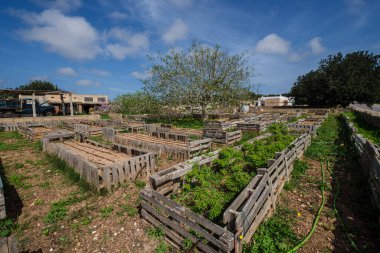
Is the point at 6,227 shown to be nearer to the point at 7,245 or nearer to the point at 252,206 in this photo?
the point at 7,245

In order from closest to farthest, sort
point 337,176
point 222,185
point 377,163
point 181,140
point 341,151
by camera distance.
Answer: point 377,163, point 222,185, point 337,176, point 341,151, point 181,140

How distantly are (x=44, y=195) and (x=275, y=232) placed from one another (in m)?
6.71

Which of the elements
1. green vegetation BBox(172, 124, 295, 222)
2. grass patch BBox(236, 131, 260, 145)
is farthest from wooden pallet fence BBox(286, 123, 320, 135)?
green vegetation BBox(172, 124, 295, 222)

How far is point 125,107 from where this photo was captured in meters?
37.6

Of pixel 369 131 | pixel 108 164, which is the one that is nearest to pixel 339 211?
pixel 108 164

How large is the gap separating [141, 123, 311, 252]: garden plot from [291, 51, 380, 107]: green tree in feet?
146

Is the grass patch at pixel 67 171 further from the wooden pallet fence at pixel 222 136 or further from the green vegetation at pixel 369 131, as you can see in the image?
the green vegetation at pixel 369 131

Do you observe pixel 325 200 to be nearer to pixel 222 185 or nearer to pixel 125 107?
pixel 222 185

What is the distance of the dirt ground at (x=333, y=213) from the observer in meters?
3.74

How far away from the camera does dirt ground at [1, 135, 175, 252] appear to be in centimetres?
403

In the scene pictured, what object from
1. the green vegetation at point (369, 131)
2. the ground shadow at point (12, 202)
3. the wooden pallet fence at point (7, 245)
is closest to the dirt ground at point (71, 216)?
the ground shadow at point (12, 202)

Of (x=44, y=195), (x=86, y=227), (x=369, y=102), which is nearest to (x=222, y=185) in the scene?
(x=86, y=227)

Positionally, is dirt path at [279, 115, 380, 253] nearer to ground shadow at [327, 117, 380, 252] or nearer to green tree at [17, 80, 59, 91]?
ground shadow at [327, 117, 380, 252]

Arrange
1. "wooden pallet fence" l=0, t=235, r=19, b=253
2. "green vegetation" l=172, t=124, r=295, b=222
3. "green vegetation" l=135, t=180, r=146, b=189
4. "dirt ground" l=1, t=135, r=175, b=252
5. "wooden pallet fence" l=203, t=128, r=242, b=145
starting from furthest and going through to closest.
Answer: "wooden pallet fence" l=203, t=128, r=242, b=145
"green vegetation" l=135, t=180, r=146, b=189
"green vegetation" l=172, t=124, r=295, b=222
"dirt ground" l=1, t=135, r=175, b=252
"wooden pallet fence" l=0, t=235, r=19, b=253
